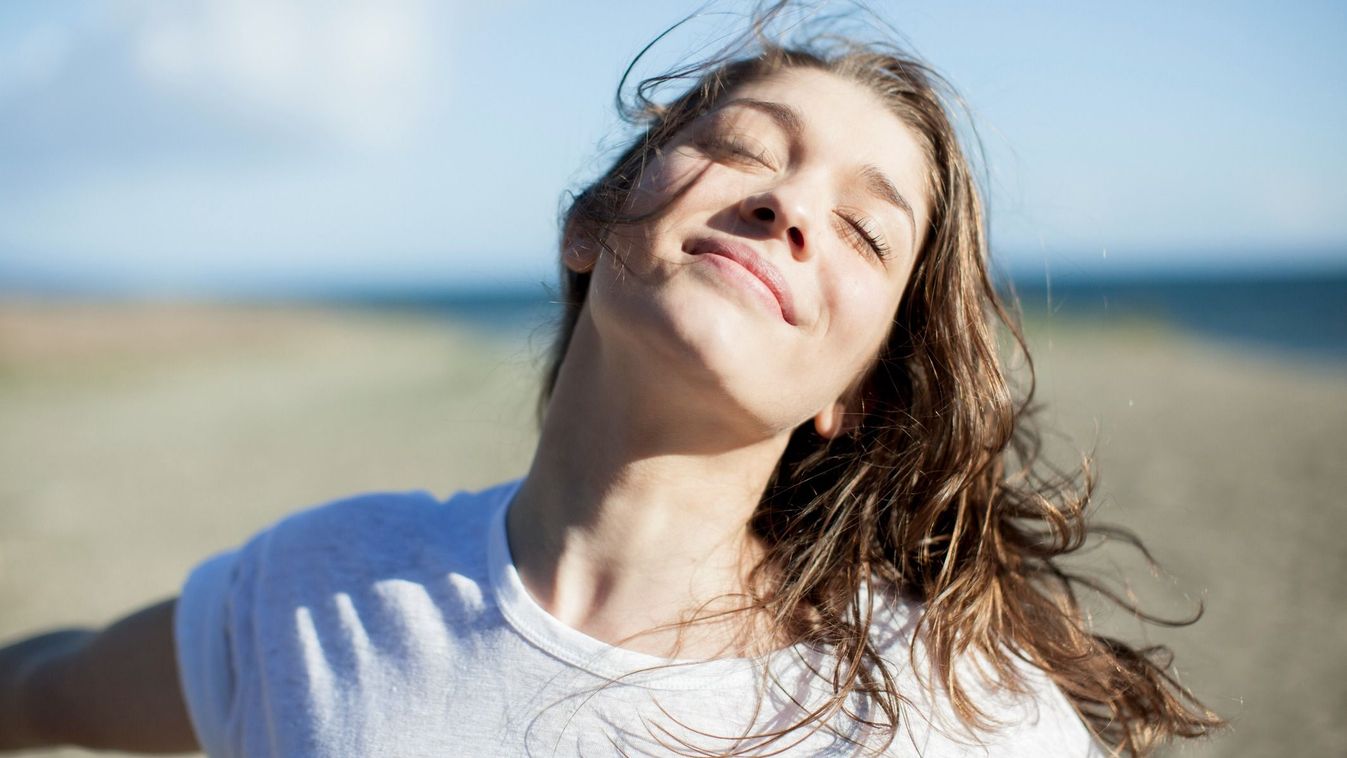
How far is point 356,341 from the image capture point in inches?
1083

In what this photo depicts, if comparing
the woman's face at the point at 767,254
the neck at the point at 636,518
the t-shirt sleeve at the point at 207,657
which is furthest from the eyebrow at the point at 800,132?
the t-shirt sleeve at the point at 207,657

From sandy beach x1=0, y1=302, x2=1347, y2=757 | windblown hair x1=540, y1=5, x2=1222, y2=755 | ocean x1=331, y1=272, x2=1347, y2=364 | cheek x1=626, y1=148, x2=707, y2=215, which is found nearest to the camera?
cheek x1=626, y1=148, x2=707, y2=215

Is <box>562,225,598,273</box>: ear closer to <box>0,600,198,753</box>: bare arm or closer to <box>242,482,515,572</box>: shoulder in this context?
<box>242,482,515,572</box>: shoulder

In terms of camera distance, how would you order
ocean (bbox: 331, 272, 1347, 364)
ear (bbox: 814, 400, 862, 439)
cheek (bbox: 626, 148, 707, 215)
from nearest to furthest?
cheek (bbox: 626, 148, 707, 215) < ear (bbox: 814, 400, 862, 439) < ocean (bbox: 331, 272, 1347, 364)

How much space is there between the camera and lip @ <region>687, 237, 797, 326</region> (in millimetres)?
1816

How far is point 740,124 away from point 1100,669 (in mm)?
1321

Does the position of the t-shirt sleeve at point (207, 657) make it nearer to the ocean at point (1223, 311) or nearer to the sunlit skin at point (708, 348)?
the sunlit skin at point (708, 348)

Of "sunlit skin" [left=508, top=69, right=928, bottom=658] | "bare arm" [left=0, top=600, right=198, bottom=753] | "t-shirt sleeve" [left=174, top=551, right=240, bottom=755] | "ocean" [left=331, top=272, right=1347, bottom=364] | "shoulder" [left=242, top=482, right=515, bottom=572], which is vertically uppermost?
"sunlit skin" [left=508, top=69, right=928, bottom=658]

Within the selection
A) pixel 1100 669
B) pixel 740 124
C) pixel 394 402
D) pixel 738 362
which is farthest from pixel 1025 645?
pixel 394 402

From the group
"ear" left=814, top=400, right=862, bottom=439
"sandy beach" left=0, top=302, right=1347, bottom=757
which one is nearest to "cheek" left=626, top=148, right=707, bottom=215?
"ear" left=814, top=400, right=862, bottom=439

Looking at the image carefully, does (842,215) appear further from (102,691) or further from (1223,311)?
(1223,311)

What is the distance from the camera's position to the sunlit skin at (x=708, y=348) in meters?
1.82

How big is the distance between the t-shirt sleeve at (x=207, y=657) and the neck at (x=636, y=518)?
23.8 inches

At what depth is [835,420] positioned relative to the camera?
2.28 metres
